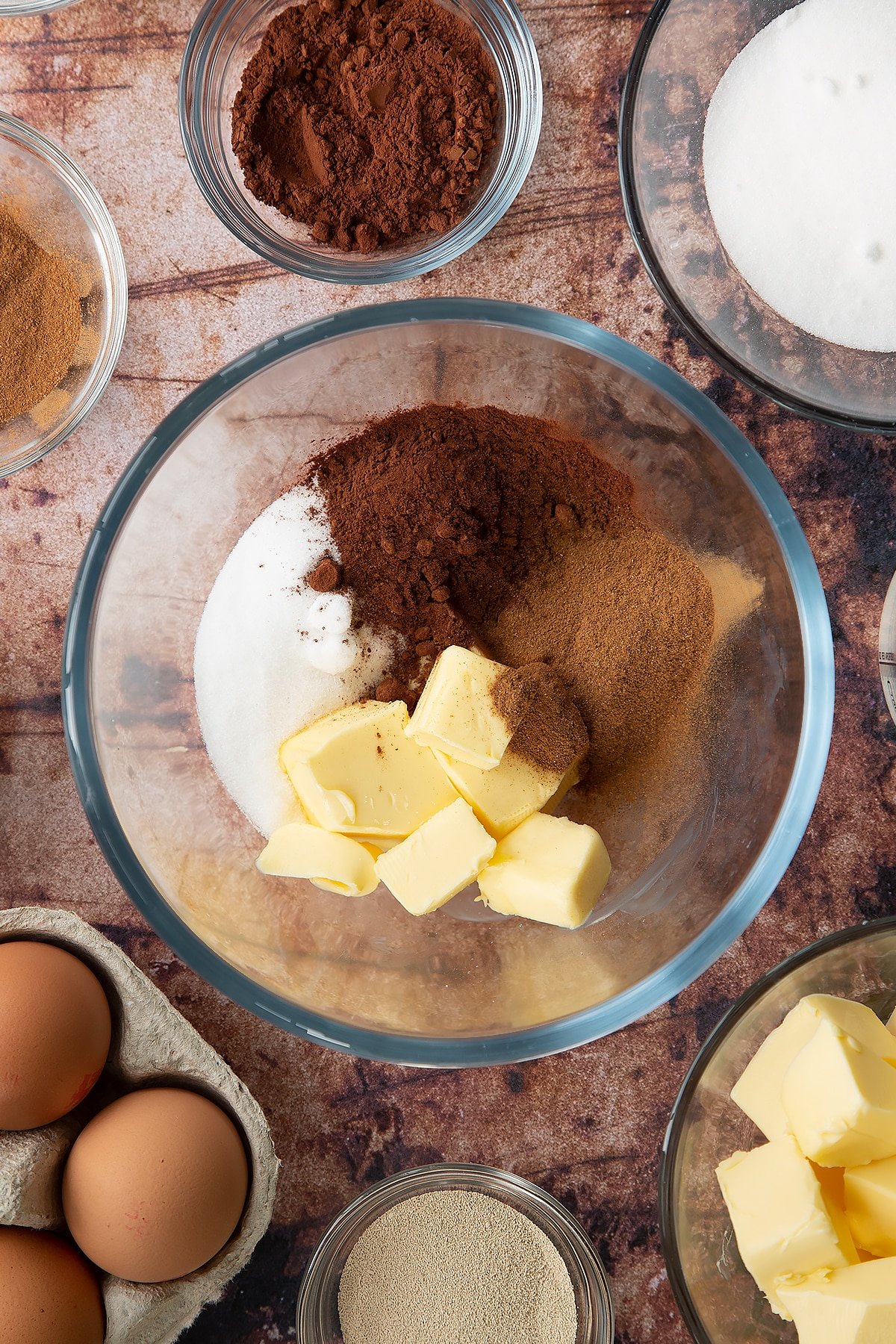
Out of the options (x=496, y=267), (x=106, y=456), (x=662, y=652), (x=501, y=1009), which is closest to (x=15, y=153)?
(x=106, y=456)

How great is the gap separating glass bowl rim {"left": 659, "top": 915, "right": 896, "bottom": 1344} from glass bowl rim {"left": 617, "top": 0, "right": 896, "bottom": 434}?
0.73 meters

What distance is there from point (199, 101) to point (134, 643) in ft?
2.81

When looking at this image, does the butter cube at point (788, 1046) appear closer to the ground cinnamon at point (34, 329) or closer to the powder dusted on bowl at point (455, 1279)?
the powder dusted on bowl at point (455, 1279)

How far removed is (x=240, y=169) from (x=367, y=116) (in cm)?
22

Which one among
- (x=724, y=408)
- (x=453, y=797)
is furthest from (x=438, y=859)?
(x=724, y=408)

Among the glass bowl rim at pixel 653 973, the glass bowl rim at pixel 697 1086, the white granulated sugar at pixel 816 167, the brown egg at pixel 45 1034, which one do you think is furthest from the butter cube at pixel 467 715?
the white granulated sugar at pixel 816 167

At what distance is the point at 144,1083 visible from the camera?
1.47 meters

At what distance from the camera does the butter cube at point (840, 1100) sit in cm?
120

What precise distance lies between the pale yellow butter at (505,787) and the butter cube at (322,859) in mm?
165

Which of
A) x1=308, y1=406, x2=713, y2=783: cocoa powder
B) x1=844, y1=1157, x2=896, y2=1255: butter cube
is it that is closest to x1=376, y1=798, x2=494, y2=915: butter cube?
x1=308, y1=406, x2=713, y2=783: cocoa powder

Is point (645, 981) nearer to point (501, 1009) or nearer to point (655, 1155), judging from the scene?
point (501, 1009)

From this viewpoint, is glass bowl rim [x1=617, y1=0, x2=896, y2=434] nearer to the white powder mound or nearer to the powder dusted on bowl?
the white powder mound

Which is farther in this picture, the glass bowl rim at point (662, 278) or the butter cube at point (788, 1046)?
the glass bowl rim at point (662, 278)

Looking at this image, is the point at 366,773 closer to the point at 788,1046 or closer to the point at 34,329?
the point at 788,1046
